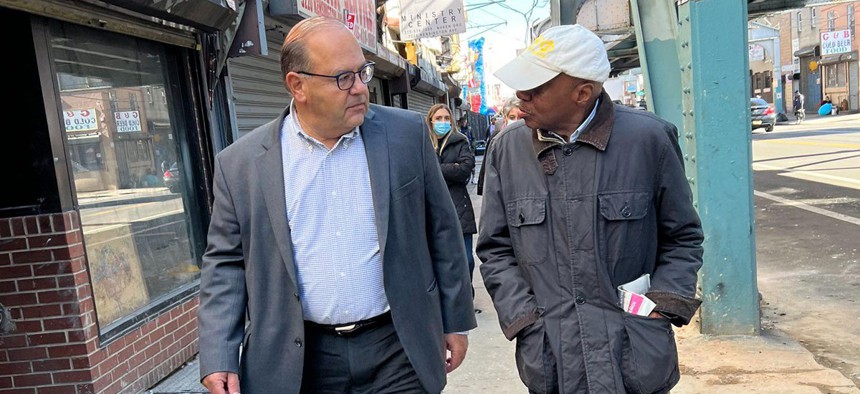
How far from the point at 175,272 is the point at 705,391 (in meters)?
3.84

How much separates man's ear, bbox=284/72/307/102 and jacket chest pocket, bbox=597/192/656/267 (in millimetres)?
1072

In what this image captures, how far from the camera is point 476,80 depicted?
135 feet

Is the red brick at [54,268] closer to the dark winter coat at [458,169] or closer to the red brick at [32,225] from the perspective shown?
the red brick at [32,225]

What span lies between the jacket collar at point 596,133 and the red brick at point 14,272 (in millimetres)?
3085

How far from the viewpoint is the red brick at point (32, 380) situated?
390 cm

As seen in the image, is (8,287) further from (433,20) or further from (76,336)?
(433,20)

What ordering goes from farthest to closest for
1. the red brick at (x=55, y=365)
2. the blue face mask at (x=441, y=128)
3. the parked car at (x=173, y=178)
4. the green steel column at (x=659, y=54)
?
the blue face mask at (x=441, y=128)
the parked car at (x=173, y=178)
the green steel column at (x=659, y=54)
the red brick at (x=55, y=365)

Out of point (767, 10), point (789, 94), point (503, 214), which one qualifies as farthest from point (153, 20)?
point (789, 94)

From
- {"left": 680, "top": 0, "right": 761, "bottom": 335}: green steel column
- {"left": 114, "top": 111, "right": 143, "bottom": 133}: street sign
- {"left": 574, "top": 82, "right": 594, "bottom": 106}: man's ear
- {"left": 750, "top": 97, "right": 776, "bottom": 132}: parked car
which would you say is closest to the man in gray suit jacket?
{"left": 574, "top": 82, "right": 594, "bottom": 106}: man's ear

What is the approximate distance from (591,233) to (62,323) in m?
3.13

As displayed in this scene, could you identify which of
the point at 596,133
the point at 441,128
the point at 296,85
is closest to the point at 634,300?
the point at 596,133

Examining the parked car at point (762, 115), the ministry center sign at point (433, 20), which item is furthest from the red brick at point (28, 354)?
the parked car at point (762, 115)

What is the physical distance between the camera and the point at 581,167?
91.0 inches

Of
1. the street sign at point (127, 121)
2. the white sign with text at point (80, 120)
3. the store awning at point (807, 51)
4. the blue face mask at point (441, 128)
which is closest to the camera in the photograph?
the white sign with text at point (80, 120)
